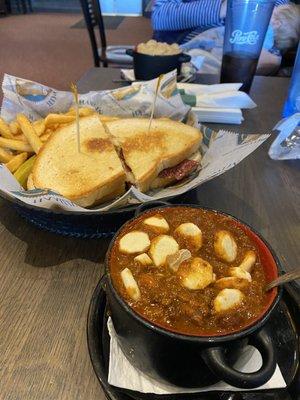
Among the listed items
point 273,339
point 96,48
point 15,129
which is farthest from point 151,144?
point 96,48

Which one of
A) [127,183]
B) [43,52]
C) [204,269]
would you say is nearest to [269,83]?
[127,183]

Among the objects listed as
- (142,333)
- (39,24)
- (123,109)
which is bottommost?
(39,24)

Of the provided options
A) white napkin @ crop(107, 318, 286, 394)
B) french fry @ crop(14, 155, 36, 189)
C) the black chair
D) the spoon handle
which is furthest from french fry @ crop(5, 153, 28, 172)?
the black chair

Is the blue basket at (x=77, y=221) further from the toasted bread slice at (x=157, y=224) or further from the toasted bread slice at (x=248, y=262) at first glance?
the toasted bread slice at (x=248, y=262)

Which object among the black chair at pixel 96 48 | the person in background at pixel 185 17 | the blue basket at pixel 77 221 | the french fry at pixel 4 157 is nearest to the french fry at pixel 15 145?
the french fry at pixel 4 157

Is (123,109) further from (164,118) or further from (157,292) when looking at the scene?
(157,292)

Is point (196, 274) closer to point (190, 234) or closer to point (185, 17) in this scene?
point (190, 234)
